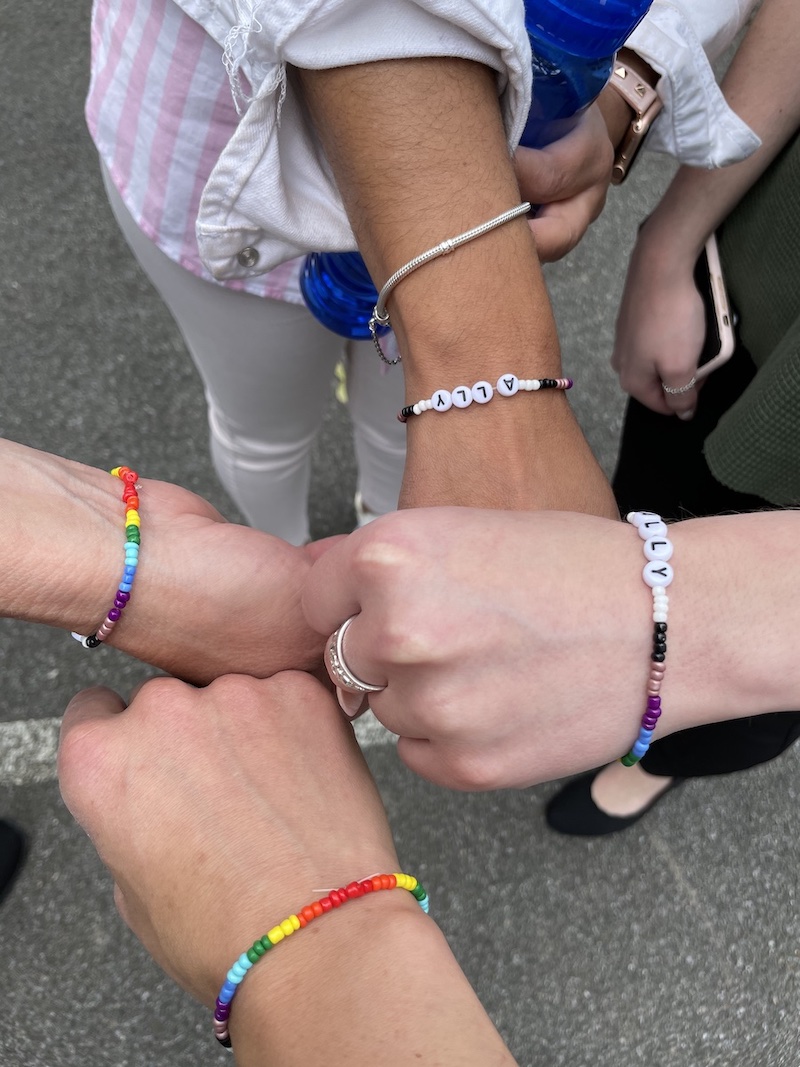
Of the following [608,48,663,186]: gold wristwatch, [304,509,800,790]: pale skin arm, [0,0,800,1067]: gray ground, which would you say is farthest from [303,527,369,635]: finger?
[0,0,800,1067]: gray ground

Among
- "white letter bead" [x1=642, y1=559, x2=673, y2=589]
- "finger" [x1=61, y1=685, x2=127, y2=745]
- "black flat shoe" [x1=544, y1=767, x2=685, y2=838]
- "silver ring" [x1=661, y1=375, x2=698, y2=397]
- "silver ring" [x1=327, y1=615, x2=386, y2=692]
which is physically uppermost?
"white letter bead" [x1=642, y1=559, x2=673, y2=589]

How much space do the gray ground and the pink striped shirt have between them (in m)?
1.09

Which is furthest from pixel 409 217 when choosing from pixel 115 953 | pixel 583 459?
pixel 115 953

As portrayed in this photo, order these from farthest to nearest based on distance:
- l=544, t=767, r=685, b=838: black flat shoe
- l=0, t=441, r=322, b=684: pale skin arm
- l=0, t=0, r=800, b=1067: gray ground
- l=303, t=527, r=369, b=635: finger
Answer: l=544, t=767, r=685, b=838: black flat shoe < l=0, t=0, r=800, b=1067: gray ground < l=0, t=441, r=322, b=684: pale skin arm < l=303, t=527, r=369, b=635: finger

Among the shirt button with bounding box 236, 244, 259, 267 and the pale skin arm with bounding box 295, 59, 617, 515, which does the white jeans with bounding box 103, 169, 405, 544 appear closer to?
the shirt button with bounding box 236, 244, 259, 267

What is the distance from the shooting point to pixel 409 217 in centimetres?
83

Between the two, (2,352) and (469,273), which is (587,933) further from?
(2,352)

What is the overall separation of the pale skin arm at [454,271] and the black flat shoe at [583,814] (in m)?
1.18

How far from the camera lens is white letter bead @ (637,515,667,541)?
0.75 metres

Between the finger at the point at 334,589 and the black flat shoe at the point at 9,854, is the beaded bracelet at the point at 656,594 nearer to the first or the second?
the finger at the point at 334,589

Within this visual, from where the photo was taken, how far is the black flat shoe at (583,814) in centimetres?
189

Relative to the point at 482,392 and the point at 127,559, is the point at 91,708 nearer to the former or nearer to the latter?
the point at 127,559

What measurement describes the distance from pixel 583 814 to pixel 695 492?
3.01 feet

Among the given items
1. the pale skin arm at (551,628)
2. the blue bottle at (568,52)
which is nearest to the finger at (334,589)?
the pale skin arm at (551,628)
